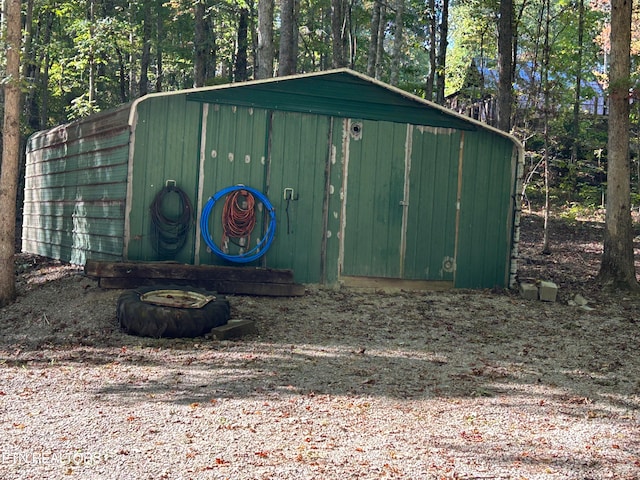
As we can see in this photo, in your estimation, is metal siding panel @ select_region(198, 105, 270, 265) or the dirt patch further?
metal siding panel @ select_region(198, 105, 270, 265)

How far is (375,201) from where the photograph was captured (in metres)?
10.6

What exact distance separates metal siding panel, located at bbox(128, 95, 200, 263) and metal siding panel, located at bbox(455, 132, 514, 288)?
13.1ft

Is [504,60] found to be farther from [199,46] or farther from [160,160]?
[199,46]

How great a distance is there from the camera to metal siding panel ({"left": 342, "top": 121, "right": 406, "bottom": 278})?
1048cm

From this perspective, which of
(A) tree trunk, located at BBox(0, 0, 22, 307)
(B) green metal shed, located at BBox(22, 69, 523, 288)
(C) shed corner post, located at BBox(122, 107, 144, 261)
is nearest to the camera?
(A) tree trunk, located at BBox(0, 0, 22, 307)

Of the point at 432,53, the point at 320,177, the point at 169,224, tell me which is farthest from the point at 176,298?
the point at 432,53

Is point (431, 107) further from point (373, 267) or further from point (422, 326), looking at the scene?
point (422, 326)

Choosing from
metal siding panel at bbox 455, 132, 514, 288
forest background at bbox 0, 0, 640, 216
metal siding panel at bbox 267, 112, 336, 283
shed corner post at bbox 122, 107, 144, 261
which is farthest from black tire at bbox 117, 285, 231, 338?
forest background at bbox 0, 0, 640, 216

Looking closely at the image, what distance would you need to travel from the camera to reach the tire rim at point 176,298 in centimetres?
756

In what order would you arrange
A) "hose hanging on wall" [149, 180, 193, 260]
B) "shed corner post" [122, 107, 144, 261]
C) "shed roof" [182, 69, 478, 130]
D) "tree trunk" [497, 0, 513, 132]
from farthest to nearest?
"tree trunk" [497, 0, 513, 132] → "shed roof" [182, 69, 478, 130] → "hose hanging on wall" [149, 180, 193, 260] → "shed corner post" [122, 107, 144, 261]

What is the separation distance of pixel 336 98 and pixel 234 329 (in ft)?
14.0

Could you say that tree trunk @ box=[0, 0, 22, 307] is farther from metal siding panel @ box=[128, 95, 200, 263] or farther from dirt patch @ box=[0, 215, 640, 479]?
metal siding panel @ box=[128, 95, 200, 263]

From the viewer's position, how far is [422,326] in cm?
848

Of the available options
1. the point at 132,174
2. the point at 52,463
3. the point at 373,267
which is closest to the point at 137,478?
the point at 52,463
